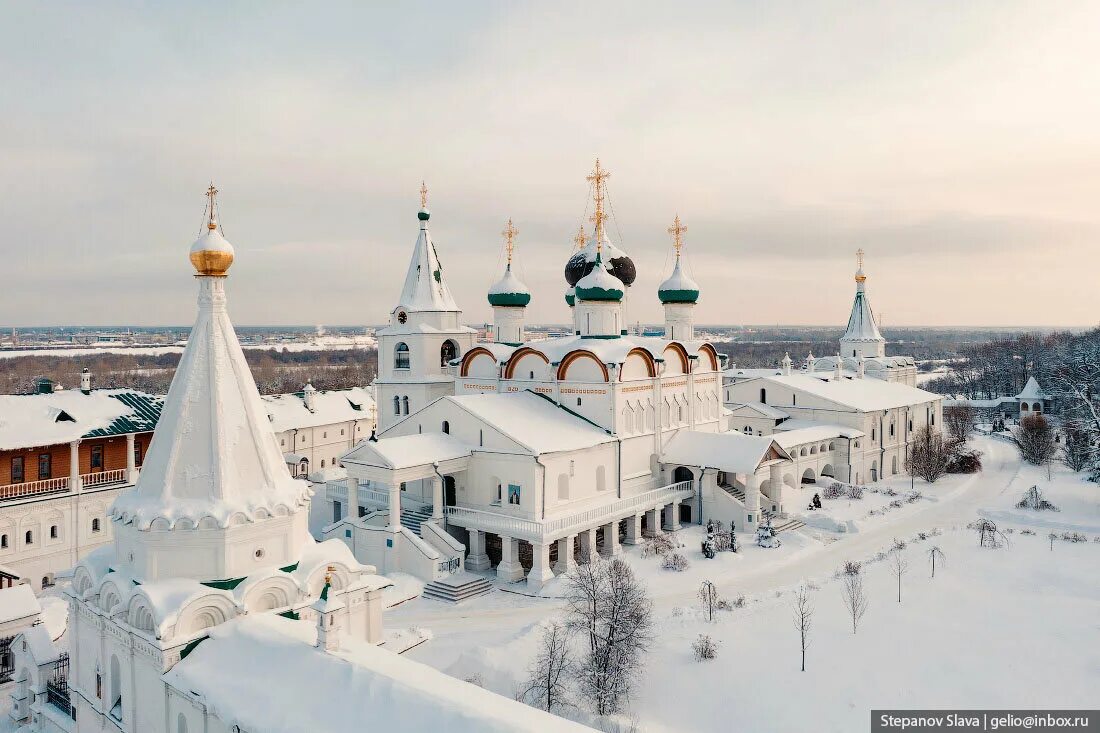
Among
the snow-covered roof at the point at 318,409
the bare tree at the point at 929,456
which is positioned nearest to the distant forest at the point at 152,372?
the snow-covered roof at the point at 318,409

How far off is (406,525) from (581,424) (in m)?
6.76

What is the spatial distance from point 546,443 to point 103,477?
46.8ft

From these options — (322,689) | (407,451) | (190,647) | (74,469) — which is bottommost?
(74,469)

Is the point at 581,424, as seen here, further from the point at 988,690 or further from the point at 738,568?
the point at 988,690

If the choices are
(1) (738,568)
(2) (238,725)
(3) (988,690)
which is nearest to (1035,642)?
(3) (988,690)

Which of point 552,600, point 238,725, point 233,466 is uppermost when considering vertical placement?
point 233,466

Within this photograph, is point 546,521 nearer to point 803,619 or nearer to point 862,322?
point 803,619

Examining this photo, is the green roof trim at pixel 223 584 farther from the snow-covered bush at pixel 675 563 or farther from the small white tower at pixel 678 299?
the small white tower at pixel 678 299

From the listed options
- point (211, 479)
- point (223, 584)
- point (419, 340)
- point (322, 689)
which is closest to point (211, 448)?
point (211, 479)

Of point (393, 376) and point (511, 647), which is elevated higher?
point (393, 376)

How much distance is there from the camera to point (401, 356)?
2862cm

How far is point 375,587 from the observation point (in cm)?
1133

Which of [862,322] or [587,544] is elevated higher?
[862,322]

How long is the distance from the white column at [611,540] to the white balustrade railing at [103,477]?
15784 millimetres
